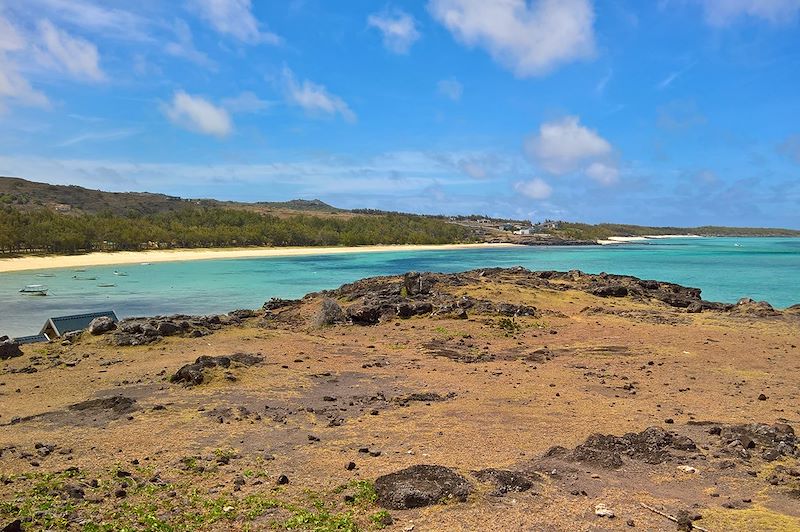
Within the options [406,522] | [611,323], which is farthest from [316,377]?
[611,323]

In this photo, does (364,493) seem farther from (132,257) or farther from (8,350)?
(132,257)

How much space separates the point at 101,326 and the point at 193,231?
4120 inches

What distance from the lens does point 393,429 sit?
32.9ft

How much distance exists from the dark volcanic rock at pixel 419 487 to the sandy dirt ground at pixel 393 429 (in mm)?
104

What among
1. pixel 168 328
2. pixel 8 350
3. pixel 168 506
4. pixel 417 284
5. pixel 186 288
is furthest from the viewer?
pixel 186 288

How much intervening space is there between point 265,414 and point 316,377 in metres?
3.34

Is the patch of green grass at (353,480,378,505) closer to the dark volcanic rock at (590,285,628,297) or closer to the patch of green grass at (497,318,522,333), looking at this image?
the patch of green grass at (497,318,522,333)

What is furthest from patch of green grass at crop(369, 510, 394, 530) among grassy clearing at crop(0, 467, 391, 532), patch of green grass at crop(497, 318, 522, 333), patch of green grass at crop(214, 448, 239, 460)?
patch of green grass at crop(497, 318, 522, 333)

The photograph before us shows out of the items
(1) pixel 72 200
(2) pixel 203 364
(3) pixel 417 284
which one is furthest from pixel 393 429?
(1) pixel 72 200

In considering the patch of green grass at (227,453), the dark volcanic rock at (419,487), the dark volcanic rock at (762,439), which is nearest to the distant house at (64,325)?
the patch of green grass at (227,453)

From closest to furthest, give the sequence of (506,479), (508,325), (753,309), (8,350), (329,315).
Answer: (506,479)
(8,350)
(508,325)
(329,315)
(753,309)

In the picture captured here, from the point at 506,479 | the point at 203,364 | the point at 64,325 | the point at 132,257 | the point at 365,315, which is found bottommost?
the point at 132,257

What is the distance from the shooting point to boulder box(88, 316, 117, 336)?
62.8ft

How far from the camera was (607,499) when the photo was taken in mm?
6891
